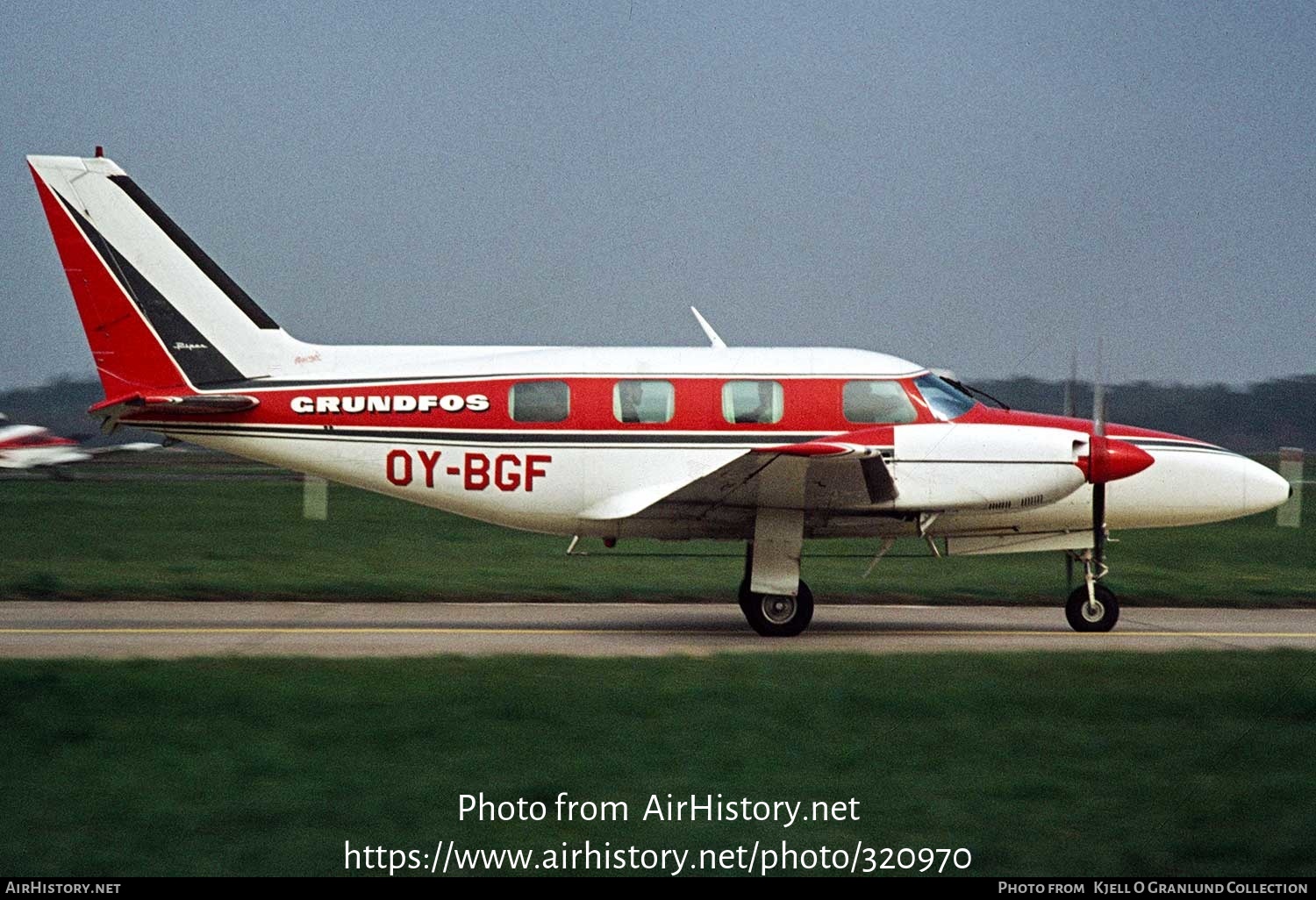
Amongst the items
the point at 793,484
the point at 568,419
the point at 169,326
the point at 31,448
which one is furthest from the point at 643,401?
the point at 31,448

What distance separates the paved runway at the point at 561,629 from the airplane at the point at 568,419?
2.63 ft

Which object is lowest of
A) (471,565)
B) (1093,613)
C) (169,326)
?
(471,565)

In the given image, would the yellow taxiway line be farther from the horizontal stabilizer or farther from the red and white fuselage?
the horizontal stabilizer

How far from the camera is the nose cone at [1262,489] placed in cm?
1366

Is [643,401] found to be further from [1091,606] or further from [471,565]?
[471,565]

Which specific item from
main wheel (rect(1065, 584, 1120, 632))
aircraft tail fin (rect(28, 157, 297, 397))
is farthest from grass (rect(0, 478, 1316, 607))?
aircraft tail fin (rect(28, 157, 297, 397))

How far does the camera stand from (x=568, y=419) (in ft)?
44.5

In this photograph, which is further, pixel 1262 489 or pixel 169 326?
pixel 169 326

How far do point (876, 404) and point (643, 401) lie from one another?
7.44 ft

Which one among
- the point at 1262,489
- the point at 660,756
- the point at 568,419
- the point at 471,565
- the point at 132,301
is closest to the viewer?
the point at 660,756

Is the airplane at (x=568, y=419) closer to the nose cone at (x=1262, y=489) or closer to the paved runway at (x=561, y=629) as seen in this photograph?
the nose cone at (x=1262, y=489)
